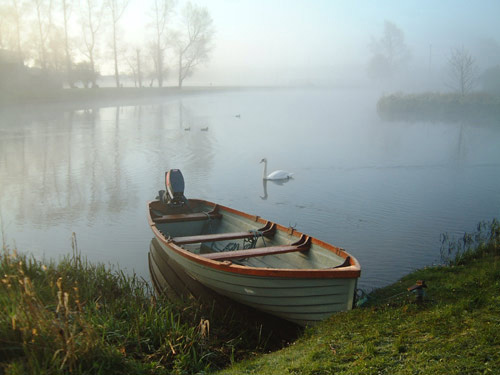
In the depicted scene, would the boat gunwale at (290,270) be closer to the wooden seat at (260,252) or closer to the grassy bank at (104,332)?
the wooden seat at (260,252)

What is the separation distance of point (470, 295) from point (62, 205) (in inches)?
429

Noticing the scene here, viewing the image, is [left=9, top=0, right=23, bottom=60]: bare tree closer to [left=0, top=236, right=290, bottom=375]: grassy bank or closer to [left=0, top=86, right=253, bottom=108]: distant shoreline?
[left=0, top=86, right=253, bottom=108]: distant shoreline

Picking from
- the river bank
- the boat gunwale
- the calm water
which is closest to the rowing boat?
the boat gunwale

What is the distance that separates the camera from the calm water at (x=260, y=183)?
34.1 feet

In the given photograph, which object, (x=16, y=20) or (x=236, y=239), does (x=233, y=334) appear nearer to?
(x=236, y=239)

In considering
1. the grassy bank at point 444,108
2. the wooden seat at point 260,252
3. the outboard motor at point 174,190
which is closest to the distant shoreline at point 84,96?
the grassy bank at point 444,108

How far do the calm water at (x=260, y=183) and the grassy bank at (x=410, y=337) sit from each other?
1.88 meters

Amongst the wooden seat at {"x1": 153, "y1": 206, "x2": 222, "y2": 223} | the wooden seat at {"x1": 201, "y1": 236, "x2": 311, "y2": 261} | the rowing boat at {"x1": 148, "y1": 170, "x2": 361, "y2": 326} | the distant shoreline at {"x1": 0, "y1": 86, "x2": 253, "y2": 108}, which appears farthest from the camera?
the distant shoreline at {"x1": 0, "y1": 86, "x2": 253, "y2": 108}

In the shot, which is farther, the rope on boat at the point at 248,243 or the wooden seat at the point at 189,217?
the wooden seat at the point at 189,217

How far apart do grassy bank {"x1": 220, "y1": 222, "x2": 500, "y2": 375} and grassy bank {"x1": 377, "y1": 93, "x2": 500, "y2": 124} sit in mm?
36374

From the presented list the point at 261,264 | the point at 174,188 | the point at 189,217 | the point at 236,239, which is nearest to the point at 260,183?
the point at 174,188

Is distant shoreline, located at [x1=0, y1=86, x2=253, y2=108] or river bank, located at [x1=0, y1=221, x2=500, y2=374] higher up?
distant shoreline, located at [x1=0, y1=86, x2=253, y2=108]

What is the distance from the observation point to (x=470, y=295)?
19.0 feet

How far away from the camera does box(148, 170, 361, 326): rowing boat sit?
5.88 meters
